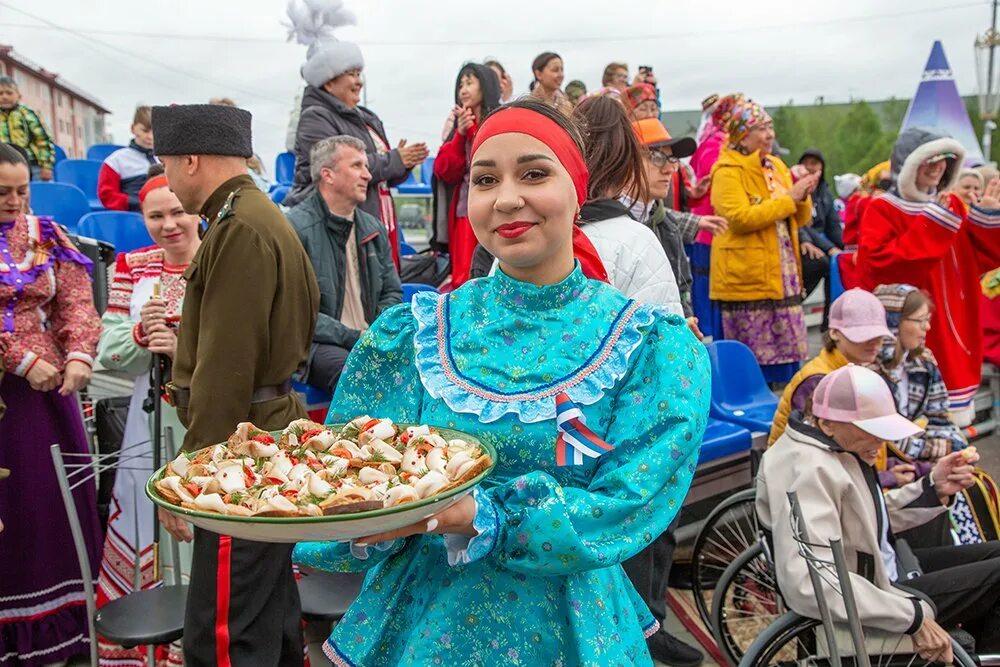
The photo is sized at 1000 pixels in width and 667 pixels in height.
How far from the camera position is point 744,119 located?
16.9 ft

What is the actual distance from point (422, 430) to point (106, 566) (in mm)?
2432

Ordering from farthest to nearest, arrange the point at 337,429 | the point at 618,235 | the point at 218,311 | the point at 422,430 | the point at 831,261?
the point at 831,261 → the point at 618,235 → the point at 218,311 → the point at 337,429 → the point at 422,430

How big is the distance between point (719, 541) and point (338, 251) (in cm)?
203

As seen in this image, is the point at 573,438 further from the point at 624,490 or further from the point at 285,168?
the point at 285,168

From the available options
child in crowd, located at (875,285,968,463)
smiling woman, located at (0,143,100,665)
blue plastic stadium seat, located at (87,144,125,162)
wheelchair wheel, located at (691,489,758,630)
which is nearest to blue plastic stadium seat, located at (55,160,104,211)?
blue plastic stadium seat, located at (87,144,125,162)

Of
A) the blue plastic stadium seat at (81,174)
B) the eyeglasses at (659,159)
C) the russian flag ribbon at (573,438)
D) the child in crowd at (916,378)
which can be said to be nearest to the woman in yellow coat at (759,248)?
the child in crowd at (916,378)

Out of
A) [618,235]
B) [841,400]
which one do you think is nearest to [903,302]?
[841,400]

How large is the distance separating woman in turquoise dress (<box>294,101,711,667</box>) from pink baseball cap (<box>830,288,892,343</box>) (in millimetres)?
2581

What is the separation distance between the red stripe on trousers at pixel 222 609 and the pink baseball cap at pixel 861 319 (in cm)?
273

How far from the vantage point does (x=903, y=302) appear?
4.49 metres

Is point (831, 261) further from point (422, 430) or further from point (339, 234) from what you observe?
point (422, 430)

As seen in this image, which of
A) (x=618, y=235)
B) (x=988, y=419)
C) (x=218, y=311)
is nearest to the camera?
(x=218, y=311)

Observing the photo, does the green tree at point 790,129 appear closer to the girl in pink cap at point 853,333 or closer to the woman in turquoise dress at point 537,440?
the girl in pink cap at point 853,333

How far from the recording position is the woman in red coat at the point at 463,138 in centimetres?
475
